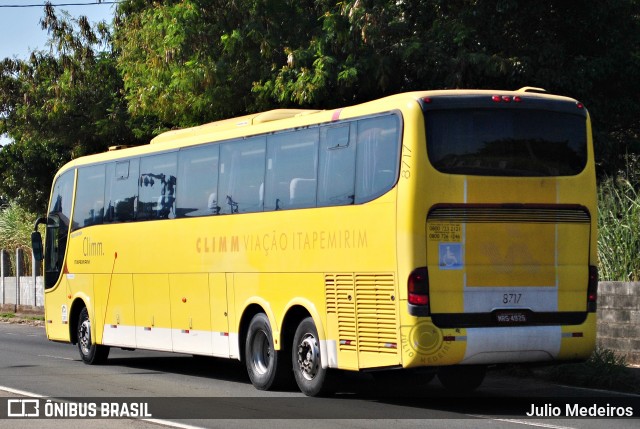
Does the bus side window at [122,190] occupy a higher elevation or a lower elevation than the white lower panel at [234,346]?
higher

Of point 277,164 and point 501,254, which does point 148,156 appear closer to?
point 277,164

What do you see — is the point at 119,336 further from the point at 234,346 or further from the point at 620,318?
the point at 620,318

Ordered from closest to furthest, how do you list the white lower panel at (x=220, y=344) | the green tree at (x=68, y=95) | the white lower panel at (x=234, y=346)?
the white lower panel at (x=234, y=346)
the white lower panel at (x=220, y=344)
the green tree at (x=68, y=95)

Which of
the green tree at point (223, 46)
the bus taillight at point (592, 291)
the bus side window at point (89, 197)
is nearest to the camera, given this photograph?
the bus taillight at point (592, 291)

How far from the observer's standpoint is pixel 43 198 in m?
39.2

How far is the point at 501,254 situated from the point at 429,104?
178cm

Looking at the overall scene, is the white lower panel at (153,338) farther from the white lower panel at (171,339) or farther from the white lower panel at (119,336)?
the white lower panel at (119,336)

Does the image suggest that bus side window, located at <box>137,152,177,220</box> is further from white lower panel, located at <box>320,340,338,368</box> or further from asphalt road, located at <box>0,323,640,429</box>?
white lower panel, located at <box>320,340,338,368</box>

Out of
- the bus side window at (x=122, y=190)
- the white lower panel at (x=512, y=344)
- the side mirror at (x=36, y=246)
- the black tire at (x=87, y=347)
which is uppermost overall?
the bus side window at (x=122, y=190)

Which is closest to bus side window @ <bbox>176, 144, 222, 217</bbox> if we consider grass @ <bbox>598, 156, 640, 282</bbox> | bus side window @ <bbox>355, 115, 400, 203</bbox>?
bus side window @ <bbox>355, 115, 400, 203</bbox>

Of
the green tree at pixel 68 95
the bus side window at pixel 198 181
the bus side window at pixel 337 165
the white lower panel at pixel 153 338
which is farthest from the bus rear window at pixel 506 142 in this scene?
the green tree at pixel 68 95

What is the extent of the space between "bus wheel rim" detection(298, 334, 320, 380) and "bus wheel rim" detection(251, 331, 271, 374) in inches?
40.7

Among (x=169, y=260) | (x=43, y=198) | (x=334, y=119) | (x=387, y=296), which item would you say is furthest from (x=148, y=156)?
(x=43, y=198)

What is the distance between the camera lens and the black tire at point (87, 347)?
20594 mm
